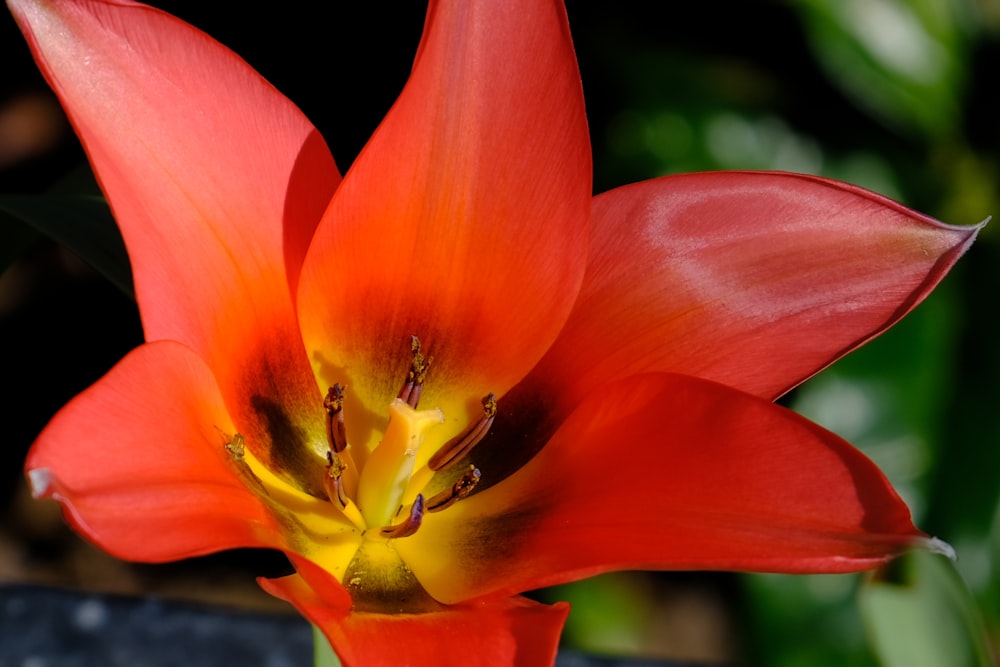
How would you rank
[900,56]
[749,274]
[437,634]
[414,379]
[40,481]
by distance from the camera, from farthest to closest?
[900,56], [414,379], [749,274], [437,634], [40,481]

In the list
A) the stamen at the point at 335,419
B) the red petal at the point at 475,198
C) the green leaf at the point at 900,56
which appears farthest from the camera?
the green leaf at the point at 900,56

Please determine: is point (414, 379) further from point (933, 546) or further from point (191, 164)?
point (933, 546)

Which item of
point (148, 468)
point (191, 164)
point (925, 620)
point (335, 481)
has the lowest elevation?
point (925, 620)

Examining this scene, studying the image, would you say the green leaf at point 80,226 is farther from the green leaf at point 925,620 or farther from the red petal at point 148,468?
the green leaf at point 925,620

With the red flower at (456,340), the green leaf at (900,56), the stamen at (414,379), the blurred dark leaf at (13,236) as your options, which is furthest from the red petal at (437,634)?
the green leaf at (900,56)

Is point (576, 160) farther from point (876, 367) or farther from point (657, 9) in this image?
point (657, 9)

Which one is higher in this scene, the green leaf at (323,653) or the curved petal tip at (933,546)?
the curved petal tip at (933,546)

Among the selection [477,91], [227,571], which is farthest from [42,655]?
[227,571]

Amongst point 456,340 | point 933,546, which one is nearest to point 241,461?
point 456,340
